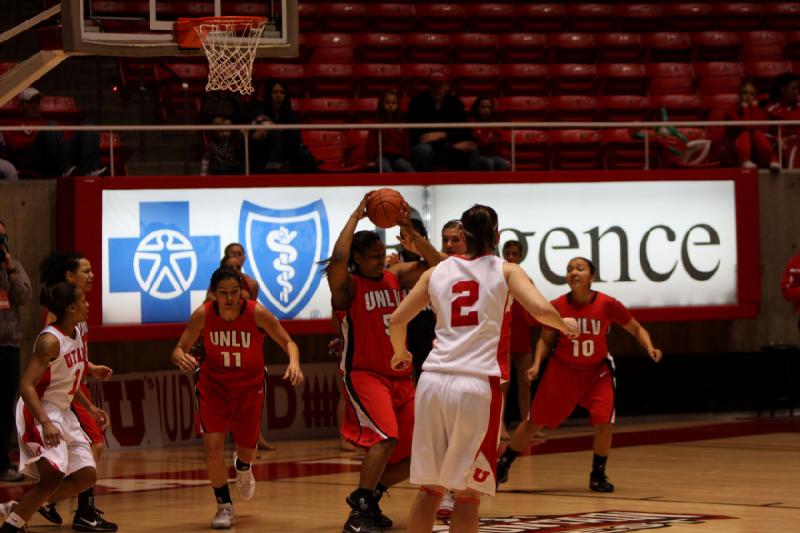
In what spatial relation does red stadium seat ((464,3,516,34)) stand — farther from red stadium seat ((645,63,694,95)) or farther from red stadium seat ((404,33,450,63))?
red stadium seat ((645,63,694,95))

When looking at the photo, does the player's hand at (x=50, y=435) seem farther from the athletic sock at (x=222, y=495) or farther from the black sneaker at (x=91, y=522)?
the athletic sock at (x=222, y=495)

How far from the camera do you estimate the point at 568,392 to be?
9.61 m

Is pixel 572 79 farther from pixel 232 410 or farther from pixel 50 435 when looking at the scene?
pixel 50 435

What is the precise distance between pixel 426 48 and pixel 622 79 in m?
2.36

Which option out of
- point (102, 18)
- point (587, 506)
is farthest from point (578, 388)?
point (102, 18)

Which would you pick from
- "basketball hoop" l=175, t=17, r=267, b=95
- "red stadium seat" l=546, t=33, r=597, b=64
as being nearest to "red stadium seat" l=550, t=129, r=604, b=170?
"red stadium seat" l=546, t=33, r=597, b=64

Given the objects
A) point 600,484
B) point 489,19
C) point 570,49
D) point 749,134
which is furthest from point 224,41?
point 489,19

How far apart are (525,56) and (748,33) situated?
307cm

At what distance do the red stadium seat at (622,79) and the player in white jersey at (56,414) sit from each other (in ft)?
33.0

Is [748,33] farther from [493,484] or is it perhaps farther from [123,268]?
[493,484]

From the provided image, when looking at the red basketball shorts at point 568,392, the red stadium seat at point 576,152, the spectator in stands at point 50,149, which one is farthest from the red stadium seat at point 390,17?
the red basketball shorts at point 568,392

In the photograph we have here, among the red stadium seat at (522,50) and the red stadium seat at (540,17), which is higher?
the red stadium seat at (540,17)

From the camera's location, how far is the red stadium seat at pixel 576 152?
1474 cm

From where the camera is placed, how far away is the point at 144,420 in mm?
13172
